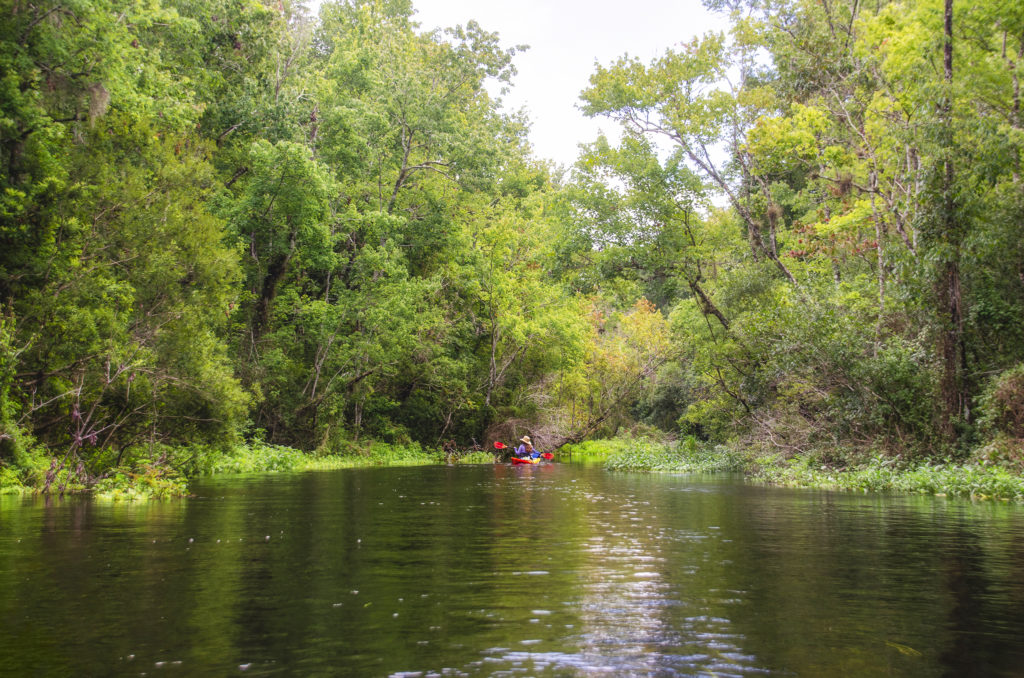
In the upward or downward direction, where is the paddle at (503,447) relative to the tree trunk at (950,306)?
downward

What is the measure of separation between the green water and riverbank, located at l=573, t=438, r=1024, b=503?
3.45 m

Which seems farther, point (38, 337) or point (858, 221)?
point (858, 221)

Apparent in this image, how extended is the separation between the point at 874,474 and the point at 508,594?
45.3 ft

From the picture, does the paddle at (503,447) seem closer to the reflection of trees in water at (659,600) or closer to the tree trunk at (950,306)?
the tree trunk at (950,306)

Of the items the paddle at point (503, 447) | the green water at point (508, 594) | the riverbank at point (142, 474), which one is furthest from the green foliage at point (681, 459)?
the green water at point (508, 594)

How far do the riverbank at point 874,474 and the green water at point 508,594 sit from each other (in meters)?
3.45

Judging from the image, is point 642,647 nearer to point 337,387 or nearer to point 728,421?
point 728,421

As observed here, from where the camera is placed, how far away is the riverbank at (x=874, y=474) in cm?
1432

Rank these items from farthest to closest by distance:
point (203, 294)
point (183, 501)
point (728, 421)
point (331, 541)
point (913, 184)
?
point (728, 421), point (913, 184), point (203, 294), point (183, 501), point (331, 541)

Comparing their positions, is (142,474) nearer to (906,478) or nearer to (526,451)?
(906,478)

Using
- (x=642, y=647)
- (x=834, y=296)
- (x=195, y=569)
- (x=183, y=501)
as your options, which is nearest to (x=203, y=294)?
(x=183, y=501)

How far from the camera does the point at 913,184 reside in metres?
21.8

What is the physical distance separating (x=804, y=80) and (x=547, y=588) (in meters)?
30.3

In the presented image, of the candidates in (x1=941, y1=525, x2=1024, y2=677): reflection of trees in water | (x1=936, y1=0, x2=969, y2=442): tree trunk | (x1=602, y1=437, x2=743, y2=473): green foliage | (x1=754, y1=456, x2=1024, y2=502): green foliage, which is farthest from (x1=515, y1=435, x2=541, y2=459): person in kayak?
(x1=941, y1=525, x2=1024, y2=677): reflection of trees in water
